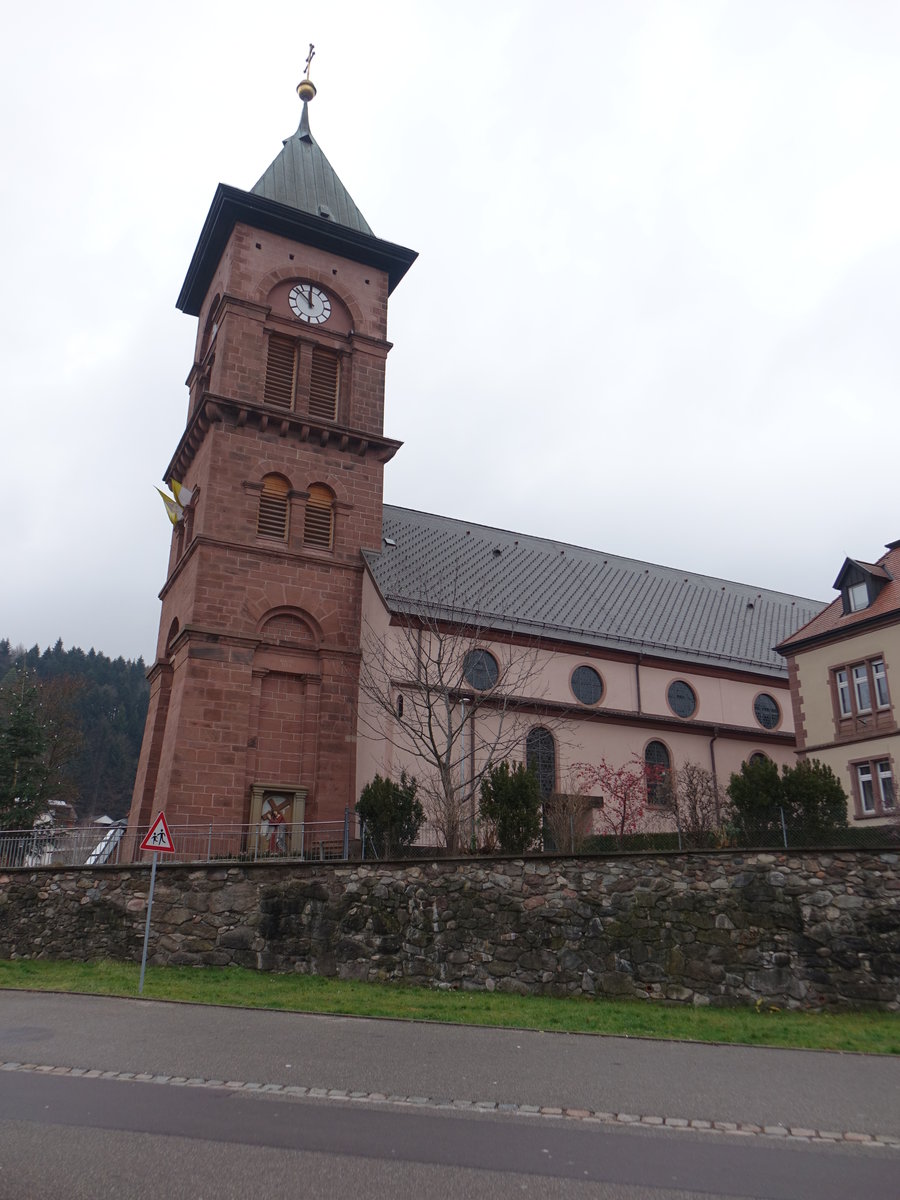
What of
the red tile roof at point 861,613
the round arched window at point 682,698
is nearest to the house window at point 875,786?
the red tile roof at point 861,613

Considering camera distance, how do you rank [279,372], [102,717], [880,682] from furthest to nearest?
[102,717]
[279,372]
[880,682]

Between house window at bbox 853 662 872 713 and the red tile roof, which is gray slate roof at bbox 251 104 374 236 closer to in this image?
the red tile roof

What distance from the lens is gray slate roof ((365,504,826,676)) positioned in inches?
1224

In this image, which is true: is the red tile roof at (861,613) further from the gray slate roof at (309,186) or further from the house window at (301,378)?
the gray slate roof at (309,186)

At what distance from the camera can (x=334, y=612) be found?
2927 cm

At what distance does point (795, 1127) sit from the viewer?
8.21m

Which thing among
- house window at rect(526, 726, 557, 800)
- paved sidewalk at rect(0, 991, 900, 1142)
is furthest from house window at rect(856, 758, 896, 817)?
paved sidewalk at rect(0, 991, 900, 1142)

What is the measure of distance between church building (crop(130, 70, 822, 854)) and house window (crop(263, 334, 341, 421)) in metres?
0.07

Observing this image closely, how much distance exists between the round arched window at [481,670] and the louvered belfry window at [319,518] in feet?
19.3

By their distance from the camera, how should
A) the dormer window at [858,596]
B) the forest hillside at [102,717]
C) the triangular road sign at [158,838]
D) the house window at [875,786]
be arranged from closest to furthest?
the triangular road sign at [158,838], the house window at [875,786], the dormer window at [858,596], the forest hillside at [102,717]

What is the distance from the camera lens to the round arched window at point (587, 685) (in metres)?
31.7

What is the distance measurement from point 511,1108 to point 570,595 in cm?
2734

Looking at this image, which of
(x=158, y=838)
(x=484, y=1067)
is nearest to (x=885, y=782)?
(x=484, y=1067)

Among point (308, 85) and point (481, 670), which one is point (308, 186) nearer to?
point (308, 85)
